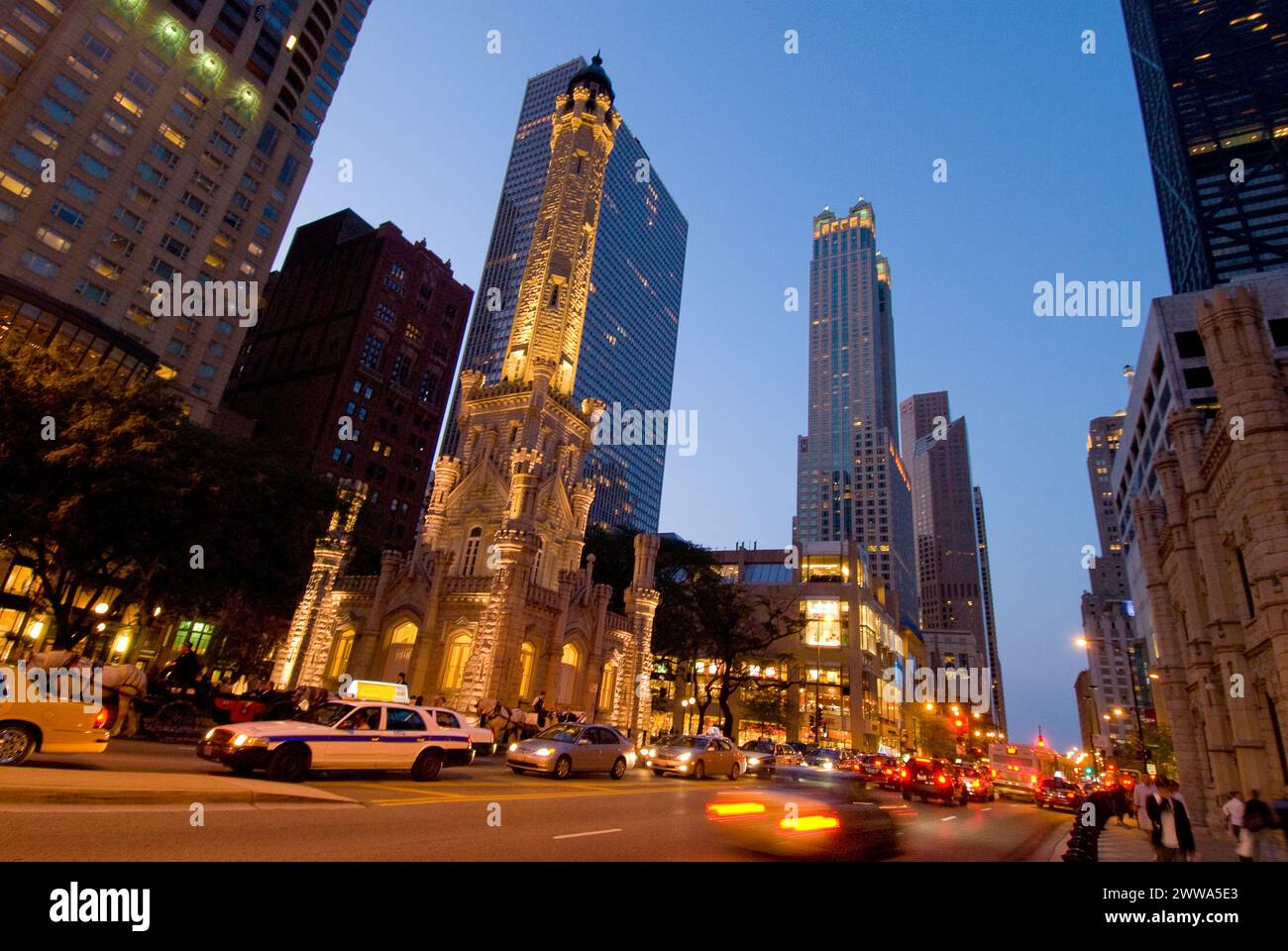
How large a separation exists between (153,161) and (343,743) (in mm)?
78515

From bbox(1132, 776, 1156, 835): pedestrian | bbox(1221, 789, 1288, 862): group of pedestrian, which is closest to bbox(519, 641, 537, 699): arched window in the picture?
bbox(1132, 776, 1156, 835): pedestrian

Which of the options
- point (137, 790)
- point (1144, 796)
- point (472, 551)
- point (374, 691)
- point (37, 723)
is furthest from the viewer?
point (472, 551)

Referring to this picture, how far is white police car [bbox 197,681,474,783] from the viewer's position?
1305 centimetres

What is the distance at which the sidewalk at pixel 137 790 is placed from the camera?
915 cm

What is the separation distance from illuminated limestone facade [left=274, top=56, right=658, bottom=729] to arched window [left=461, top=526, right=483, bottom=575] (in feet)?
0.26

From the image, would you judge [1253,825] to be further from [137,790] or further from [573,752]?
[137,790]

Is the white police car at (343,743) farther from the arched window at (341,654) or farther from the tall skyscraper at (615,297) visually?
the tall skyscraper at (615,297)

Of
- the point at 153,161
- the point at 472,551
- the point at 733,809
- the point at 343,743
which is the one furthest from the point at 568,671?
the point at 153,161

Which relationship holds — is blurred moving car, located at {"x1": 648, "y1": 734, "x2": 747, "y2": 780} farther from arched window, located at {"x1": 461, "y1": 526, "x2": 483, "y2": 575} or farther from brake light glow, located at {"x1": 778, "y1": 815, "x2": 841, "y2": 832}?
brake light glow, located at {"x1": 778, "y1": 815, "x2": 841, "y2": 832}

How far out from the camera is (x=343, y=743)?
47.3ft

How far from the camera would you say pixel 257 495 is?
30000mm

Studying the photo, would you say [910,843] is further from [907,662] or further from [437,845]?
[907,662]

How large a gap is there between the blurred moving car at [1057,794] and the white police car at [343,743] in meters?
31.5
